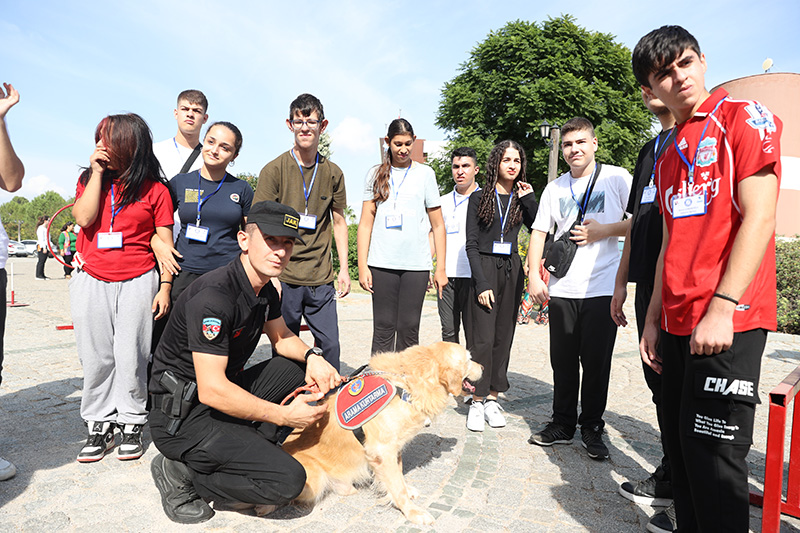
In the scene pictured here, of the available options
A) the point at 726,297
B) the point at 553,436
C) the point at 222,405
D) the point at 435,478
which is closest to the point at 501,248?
the point at 553,436

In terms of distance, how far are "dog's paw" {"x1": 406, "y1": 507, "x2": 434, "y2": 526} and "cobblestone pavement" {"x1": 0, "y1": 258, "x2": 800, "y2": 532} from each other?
0.15 ft

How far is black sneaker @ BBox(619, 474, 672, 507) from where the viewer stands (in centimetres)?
307

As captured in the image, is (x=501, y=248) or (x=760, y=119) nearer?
(x=760, y=119)

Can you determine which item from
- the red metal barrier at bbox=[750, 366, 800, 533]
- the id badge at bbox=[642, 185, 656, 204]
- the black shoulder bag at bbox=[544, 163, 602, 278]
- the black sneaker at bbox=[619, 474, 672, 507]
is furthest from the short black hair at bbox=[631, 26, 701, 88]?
the black sneaker at bbox=[619, 474, 672, 507]

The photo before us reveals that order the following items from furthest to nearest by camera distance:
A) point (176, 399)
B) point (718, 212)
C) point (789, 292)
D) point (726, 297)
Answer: point (789, 292)
point (176, 399)
point (718, 212)
point (726, 297)

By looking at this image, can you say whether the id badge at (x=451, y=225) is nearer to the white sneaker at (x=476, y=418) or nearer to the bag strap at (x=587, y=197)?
the bag strap at (x=587, y=197)

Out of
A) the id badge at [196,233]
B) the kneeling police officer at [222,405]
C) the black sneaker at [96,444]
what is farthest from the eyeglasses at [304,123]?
the black sneaker at [96,444]

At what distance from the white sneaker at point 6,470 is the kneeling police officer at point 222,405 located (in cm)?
115

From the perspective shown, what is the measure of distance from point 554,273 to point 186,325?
2.86 m

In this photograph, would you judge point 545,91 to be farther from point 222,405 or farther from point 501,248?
point 222,405

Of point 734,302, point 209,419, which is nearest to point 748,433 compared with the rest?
point 734,302

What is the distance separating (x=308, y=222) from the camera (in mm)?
4156

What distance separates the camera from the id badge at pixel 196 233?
3850 millimetres

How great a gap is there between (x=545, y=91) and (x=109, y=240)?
2543cm
